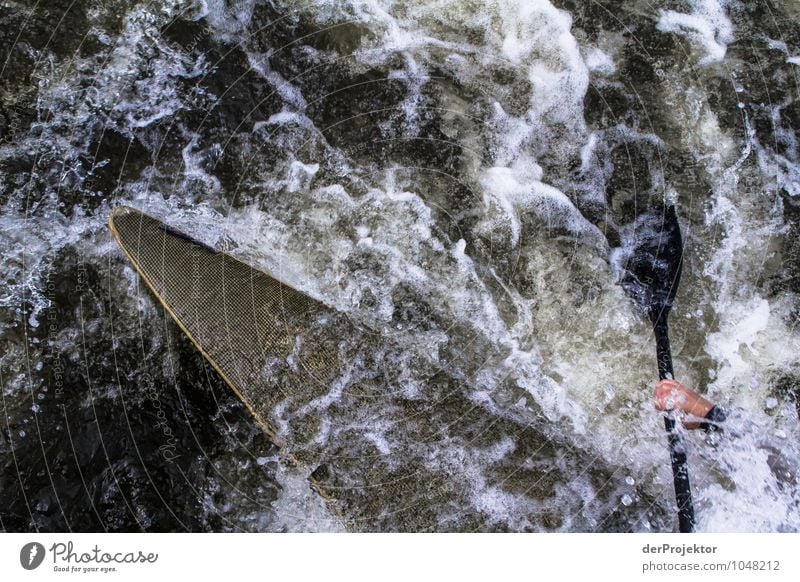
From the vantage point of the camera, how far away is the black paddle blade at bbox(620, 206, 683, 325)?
9.66ft

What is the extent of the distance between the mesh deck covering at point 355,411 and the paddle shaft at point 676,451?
0.39 m

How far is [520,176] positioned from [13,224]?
9.49ft

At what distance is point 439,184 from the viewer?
9.91ft

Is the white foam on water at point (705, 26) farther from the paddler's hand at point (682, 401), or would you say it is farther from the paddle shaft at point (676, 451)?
the paddler's hand at point (682, 401)

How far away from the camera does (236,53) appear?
3086mm

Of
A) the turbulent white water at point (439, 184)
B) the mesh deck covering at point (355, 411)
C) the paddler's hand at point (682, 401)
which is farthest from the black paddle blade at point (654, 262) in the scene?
the mesh deck covering at point (355, 411)

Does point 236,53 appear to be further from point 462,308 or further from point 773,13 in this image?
point 773,13

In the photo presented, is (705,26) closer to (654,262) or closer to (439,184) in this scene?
(654,262)

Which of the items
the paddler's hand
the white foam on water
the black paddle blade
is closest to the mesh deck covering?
the paddler's hand

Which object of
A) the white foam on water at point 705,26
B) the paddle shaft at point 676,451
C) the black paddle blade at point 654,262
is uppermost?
the white foam on water at point 705,26

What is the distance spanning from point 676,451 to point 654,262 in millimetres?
1033

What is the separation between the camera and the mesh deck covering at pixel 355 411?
8.70ft

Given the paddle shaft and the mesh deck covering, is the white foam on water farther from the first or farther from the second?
the mesh deck covering

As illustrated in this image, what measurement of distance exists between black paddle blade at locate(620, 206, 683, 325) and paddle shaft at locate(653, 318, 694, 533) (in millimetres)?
75
